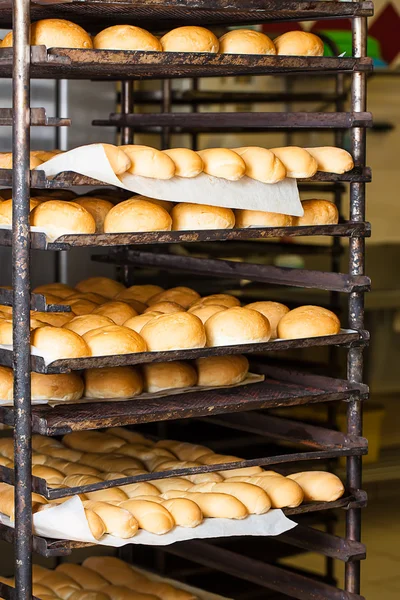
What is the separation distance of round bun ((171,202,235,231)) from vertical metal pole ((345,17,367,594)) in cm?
36

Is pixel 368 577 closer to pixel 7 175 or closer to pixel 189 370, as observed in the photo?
pixel 189 370

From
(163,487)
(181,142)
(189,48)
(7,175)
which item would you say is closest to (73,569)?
(163,487)

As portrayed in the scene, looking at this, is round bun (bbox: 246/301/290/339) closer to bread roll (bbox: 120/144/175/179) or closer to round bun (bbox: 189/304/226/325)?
round bun (bbox: 189/304/226/325)

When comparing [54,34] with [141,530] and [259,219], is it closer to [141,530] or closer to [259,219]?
[259,219]

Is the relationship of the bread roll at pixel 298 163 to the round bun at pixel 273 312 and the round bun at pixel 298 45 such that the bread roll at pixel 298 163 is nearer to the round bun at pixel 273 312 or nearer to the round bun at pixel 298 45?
the round bun at pixel 298 45

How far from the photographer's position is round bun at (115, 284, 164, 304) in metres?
3.32

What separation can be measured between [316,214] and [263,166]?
28cm

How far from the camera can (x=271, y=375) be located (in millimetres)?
3193

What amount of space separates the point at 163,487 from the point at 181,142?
2424 millimetres

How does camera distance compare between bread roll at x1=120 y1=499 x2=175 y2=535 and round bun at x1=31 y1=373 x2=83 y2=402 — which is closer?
bread roll at x1=120 y1=499 x2=175 y2=535

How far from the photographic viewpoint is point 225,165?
271 cm

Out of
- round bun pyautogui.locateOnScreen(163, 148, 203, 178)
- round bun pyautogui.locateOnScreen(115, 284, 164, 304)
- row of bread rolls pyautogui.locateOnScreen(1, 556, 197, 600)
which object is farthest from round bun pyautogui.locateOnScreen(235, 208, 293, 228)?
row of bread rolls pyautogui.locateOnScreen(1, 556, 197, 600)

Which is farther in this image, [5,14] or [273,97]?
[273,97]

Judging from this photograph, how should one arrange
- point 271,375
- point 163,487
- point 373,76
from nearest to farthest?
point 163,487 → point 271,375 → point 373,76
